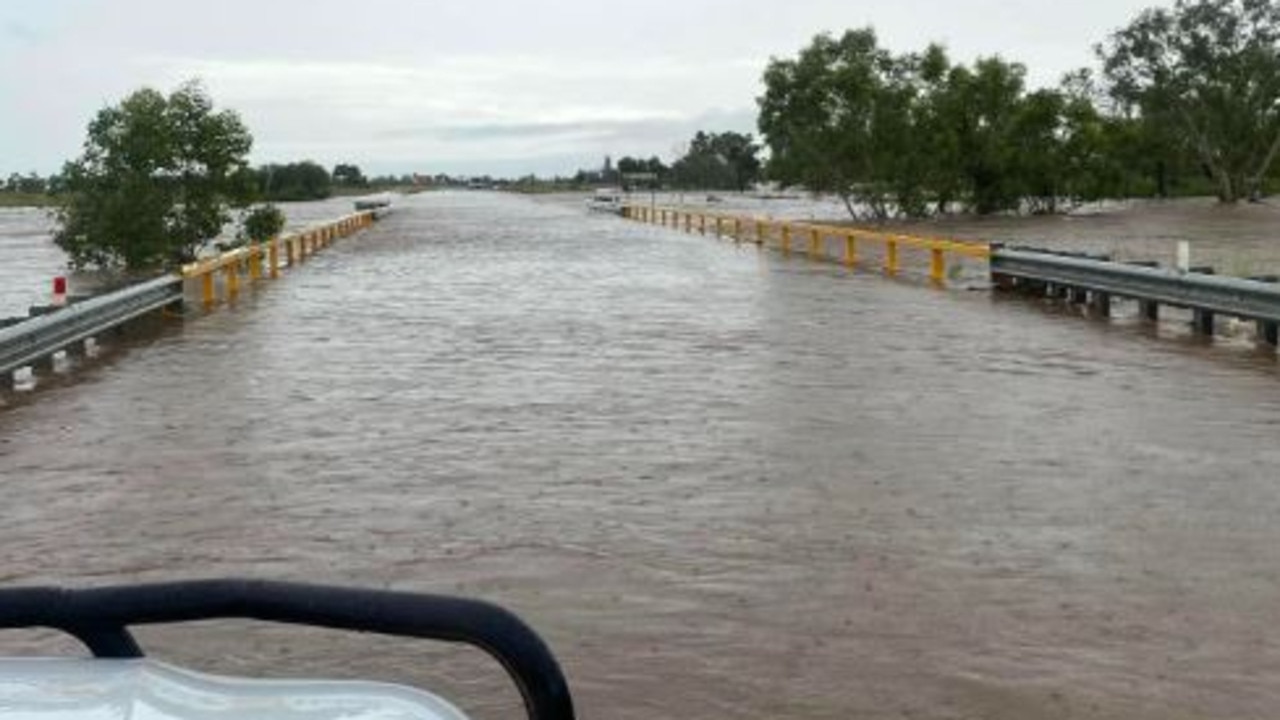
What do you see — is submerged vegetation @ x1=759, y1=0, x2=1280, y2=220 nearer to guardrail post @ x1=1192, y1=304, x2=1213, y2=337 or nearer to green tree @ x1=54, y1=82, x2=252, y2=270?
green tree @ x1=54, y1=82, x2=252, y2=270

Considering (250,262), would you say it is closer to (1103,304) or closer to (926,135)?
(1103,304)

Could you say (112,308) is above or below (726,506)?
above

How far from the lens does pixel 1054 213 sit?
6850 centimetres

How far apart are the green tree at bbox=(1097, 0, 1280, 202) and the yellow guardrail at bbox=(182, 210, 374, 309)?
4595 cm

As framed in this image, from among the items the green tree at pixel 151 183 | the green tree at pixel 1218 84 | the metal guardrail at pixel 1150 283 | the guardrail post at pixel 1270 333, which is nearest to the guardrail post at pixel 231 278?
the green tree at pixel 151 183

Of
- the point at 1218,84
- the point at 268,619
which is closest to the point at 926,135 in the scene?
the point at 1218,84

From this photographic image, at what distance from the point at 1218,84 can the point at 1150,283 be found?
61.9 metres

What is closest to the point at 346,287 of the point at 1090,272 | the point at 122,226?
the point at 122,226

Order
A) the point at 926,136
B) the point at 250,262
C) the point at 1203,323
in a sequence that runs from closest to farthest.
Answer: the point at 1203,323 < the point at 250,262 < the point at 926,136

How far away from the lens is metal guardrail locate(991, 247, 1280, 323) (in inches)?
595

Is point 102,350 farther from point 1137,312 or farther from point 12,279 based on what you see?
point 12,279

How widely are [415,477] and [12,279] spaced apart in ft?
103

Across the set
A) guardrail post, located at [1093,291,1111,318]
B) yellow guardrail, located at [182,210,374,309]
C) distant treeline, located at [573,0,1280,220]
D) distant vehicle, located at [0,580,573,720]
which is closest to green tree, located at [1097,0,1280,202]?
distant treeline, located at [573,0,1280,220]

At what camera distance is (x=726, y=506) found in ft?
27.2
